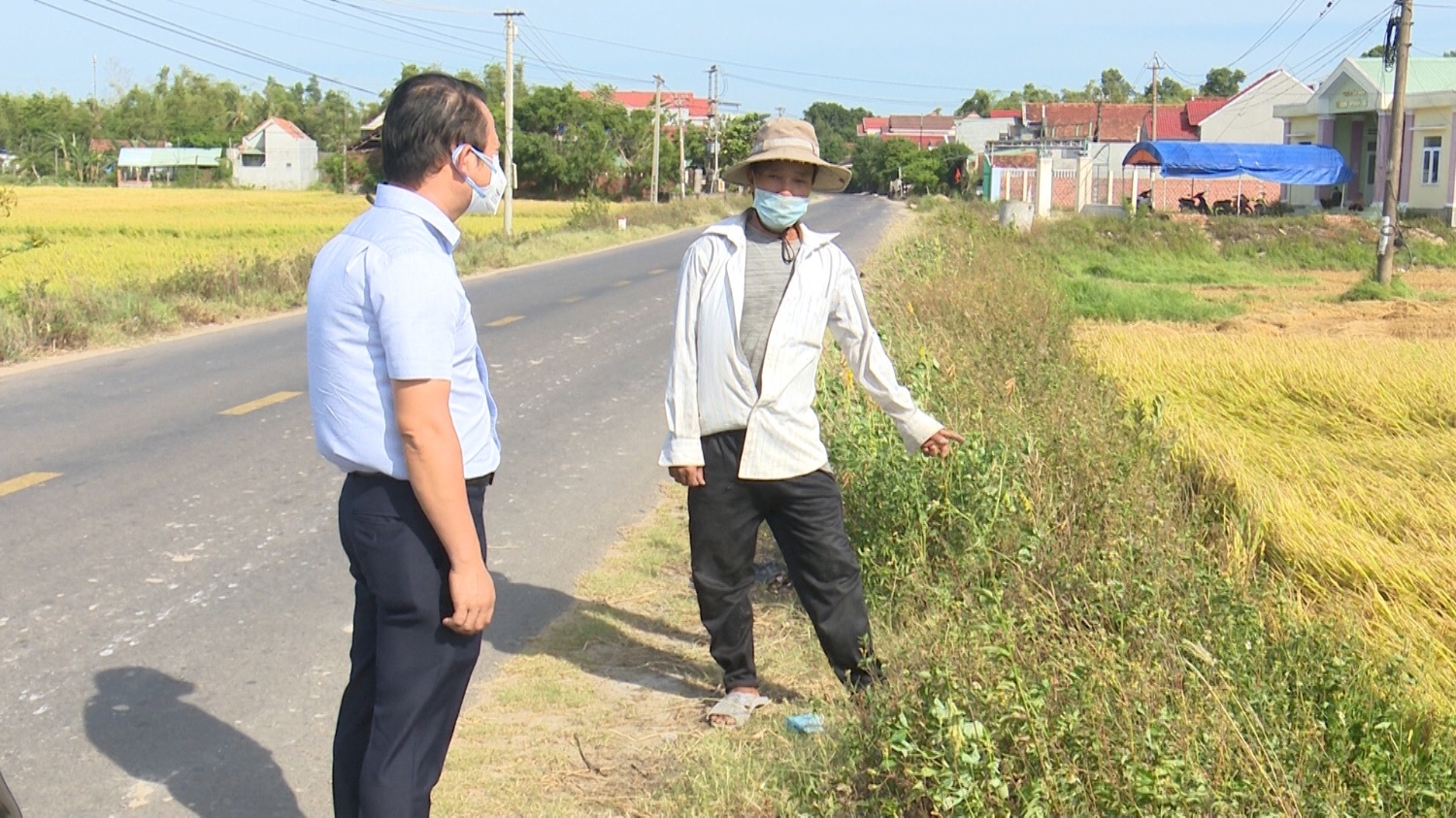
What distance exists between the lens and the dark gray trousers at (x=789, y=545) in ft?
13.9

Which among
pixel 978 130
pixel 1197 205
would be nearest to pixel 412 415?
pixel 1197 205

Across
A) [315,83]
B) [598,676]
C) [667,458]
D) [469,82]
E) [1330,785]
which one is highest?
[315,83]

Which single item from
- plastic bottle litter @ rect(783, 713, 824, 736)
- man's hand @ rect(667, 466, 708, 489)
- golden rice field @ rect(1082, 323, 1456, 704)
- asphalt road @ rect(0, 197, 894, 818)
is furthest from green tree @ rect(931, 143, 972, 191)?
plastic bottle litter @ rect(783, 713, 824, 736)

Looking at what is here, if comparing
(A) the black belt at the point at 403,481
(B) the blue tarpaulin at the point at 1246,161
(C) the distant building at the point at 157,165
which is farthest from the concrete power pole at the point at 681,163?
(A) the black belt at the point at 403,481

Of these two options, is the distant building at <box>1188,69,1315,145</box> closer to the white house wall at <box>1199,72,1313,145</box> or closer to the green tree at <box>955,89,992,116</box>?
the white house wall at <box>1199,72,1313,145</box>

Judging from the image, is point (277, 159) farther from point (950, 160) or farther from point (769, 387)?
point (769, 387)

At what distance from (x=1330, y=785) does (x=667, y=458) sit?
1.93 metres

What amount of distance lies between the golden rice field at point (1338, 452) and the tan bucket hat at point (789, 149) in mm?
2058

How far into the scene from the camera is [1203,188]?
193ft

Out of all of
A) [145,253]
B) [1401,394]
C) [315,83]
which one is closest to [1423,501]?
[1401,394]

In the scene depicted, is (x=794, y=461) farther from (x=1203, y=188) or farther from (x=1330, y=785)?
(x=1203, y=188)

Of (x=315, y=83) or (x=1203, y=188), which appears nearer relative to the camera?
(x=1203, y=188)

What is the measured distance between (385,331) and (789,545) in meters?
1.87

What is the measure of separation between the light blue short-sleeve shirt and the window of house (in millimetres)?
44439
